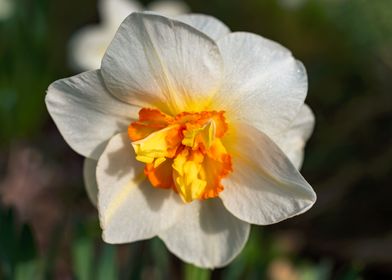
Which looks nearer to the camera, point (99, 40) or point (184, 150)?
point (184, 150)

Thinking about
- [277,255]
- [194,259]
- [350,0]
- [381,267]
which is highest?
[194,259]

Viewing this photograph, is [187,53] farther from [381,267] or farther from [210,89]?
[381,267]

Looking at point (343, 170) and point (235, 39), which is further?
point (343, 170)

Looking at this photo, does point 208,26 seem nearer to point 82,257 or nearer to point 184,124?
point 184,124

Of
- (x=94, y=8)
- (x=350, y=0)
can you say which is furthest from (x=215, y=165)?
(x=94, y=8)

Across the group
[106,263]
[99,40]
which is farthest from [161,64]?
[99,40]

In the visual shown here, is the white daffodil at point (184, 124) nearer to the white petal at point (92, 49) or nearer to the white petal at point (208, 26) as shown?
the white petal at point (208, 26)
